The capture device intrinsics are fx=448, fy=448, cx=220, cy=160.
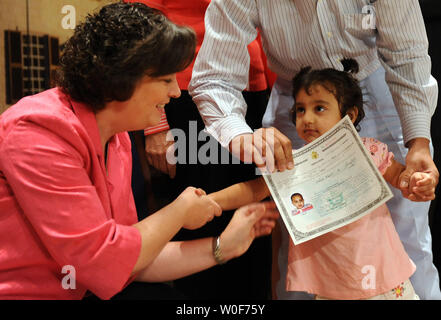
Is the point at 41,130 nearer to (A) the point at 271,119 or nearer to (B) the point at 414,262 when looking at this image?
(A) the point at 271,119

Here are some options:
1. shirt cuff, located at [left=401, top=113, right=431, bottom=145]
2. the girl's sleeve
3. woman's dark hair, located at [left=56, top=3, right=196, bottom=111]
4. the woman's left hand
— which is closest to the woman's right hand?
the woman's left hand

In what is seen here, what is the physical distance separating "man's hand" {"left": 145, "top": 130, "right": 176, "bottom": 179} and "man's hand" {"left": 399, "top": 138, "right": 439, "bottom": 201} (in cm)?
85

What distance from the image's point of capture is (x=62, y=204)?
1020mm

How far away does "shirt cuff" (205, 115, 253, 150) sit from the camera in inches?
54.6

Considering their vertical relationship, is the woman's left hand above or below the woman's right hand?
below

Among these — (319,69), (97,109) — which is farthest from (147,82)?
(319,69)

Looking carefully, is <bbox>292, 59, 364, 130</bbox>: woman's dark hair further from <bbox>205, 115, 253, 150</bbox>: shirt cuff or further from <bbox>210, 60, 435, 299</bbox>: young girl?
<bbox>205, 115, 253, 150</bbox>: shirt cuff

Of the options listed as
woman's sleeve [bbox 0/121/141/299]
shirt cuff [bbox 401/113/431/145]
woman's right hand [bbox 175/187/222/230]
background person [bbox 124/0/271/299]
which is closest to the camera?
woman's sleeve [bbox 0/121/141/299]

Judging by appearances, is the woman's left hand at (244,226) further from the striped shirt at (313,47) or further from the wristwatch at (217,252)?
the striped shirt at (313,47)

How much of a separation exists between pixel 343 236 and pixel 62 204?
2.94ft

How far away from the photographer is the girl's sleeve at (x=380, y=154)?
1429 mm

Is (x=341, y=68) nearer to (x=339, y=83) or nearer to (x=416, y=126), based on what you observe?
(x=339, y=83)

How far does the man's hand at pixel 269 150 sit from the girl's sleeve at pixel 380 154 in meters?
0.31

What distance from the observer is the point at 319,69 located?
1.47 meters
